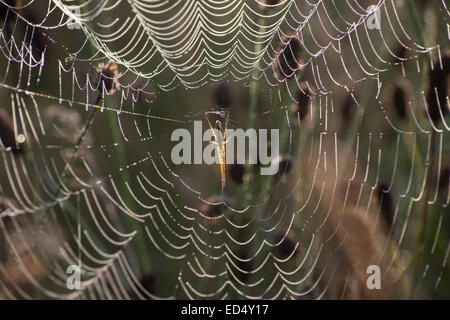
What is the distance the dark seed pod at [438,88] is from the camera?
56.4 inches

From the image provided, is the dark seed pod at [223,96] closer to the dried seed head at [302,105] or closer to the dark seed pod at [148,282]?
the dried seed head at [302,105]

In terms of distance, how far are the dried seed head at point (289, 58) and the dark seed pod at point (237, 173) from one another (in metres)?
0.45

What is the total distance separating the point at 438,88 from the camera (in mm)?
1455

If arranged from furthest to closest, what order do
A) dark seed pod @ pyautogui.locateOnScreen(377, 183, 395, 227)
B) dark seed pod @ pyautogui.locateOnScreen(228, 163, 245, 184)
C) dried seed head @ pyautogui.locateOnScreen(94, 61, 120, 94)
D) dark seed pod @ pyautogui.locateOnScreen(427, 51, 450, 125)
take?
dried seed head @ pyautogui.locateOnScreen(94, 61, 120, 94) → dark seed pod @ pyautogui.locateOnScreen(228, 163, 245, 184) → dark seed pod @ pyautogui.locateOnScreen(427, 51, 450, 125) → dark seed pod @ pyautogui.locateOnScreen(377, 183, 395, 227)

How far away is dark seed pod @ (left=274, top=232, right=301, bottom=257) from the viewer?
1.52 meters

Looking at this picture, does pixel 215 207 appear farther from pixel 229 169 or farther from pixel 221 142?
pixel 221 142

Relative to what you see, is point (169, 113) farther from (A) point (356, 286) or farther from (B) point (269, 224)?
(A) point (356, 286)

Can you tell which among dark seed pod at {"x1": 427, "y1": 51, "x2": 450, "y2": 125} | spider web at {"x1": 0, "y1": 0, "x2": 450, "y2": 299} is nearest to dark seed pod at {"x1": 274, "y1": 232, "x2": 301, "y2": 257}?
spider web at {"x1": 0, "y1": 0, "x2": 450, "y2": 299}

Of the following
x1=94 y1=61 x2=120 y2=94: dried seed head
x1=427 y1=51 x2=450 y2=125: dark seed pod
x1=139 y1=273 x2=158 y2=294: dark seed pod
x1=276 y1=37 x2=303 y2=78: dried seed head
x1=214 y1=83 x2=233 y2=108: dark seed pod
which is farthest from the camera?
x1=214 y1=83 x2=233 y2=108: dark seed pod

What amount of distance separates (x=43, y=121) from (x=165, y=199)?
631mm

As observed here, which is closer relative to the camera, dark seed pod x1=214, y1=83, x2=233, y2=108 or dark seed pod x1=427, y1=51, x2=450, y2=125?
dark seed pod x1=427, y1=51, x2=450, y2=125

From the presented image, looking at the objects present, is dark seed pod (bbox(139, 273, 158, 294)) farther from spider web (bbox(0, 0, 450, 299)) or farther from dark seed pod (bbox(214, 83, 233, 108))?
dark seed pod (bbox(214, 83, 233, 108))

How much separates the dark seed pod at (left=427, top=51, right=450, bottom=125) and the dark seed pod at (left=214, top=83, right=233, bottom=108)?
0.92 meters

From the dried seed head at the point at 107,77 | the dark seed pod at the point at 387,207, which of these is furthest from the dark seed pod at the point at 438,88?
the dried seed head at the point at 107,77
